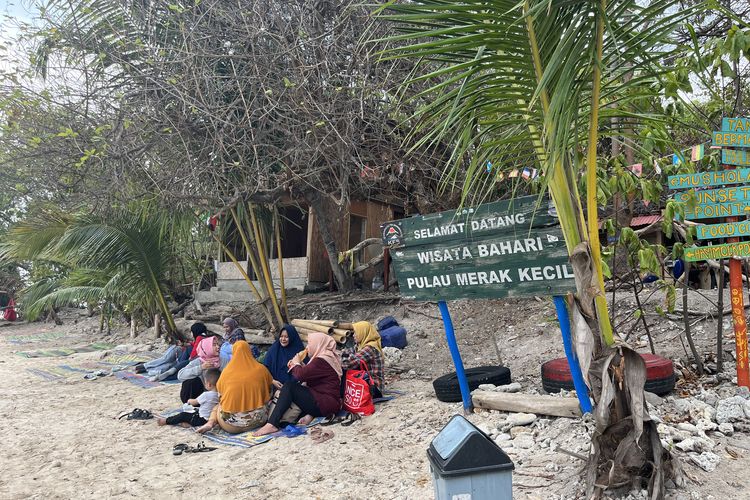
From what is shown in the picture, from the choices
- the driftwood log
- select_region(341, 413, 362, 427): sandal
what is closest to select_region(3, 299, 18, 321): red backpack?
select_region(341, 413, 362, 427): sandal

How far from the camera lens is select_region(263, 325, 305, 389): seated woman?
6.90 meters

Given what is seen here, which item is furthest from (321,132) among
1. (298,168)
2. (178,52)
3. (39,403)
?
(39,403)

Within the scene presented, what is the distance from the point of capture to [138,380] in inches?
372

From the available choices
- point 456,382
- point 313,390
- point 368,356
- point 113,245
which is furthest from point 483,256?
point 113,245

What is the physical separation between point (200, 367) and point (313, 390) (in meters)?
2.64

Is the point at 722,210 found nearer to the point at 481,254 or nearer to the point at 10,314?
the point at 481,254

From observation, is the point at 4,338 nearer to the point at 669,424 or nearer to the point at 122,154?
the point at 122,154

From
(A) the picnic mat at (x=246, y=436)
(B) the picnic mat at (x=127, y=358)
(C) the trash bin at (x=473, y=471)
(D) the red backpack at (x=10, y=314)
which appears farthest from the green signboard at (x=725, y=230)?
(D) the red backpack at (x=10, y=314)

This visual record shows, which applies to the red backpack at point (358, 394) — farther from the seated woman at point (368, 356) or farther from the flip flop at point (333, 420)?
the seated woman at point (368, 356)

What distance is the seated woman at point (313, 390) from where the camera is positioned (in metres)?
5.86

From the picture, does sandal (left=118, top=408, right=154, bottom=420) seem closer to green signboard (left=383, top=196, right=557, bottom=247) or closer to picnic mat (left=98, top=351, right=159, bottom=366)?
green signboard (left=383, top=196, right=557, bottom=247)

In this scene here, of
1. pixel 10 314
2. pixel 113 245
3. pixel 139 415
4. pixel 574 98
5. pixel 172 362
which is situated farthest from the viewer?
pixel 10 314

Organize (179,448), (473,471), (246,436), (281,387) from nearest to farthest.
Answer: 1. (473,471)
2. (179,448)
3. (246,436)
4. (281,387)

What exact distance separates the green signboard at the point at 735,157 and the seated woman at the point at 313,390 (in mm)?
4191
